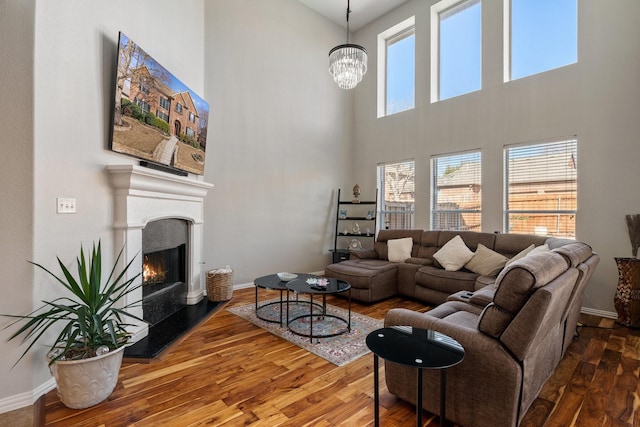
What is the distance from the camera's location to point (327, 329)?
10.4 ft

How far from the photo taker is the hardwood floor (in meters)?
1.82

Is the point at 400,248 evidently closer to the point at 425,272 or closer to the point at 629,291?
the point at 425,272

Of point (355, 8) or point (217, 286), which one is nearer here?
point (217, 286)

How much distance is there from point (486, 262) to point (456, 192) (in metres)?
1.56

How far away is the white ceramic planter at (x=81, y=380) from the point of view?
188cm

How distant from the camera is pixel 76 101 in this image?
7.63ft

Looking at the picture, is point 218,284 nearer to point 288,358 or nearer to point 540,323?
point 288,358

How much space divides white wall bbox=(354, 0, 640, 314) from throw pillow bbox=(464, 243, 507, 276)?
32.0 inches

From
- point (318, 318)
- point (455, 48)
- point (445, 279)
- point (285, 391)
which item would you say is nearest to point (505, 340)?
point (285, 391)

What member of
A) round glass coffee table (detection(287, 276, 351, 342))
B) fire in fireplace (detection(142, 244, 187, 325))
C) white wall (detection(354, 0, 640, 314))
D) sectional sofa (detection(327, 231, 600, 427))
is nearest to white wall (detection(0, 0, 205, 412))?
fire in fireplace (detection(142, 244, 187, 325))

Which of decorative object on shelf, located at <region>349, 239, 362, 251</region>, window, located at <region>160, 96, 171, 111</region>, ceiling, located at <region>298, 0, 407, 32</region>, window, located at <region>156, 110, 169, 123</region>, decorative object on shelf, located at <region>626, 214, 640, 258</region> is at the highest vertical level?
ceiling, located at <region>298, 0, 407, 32</region>

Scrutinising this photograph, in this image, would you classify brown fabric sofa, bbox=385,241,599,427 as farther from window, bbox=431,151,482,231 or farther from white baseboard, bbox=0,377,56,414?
window, bbox=431,151,482,231

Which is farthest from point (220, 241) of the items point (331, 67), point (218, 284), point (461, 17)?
point (461, 17)

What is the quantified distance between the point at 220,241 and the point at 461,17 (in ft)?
17.5
